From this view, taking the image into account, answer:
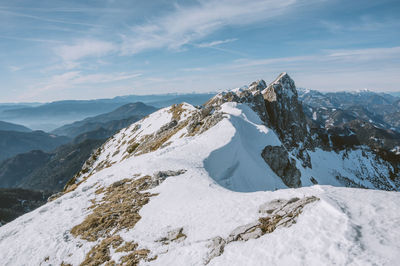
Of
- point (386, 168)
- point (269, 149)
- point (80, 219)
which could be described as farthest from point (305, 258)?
point (386, 168)

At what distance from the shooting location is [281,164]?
128 feet

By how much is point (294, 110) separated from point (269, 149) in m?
76.2

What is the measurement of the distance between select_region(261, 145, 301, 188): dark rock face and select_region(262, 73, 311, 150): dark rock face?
4860 cm

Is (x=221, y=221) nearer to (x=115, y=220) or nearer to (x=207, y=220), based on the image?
(x=207, y=220)

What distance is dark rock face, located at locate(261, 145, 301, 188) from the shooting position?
3762cm

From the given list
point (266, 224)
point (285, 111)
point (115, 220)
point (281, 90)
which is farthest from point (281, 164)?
point (281, 90)

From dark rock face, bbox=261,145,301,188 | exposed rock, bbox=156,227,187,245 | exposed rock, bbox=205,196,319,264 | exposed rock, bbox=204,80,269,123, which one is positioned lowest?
dark rock face, bbox=261,145,301,188

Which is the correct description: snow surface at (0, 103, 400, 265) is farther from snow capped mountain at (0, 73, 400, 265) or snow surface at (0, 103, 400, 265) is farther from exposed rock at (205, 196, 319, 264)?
exposed rock at (205, 196, 319, 264)

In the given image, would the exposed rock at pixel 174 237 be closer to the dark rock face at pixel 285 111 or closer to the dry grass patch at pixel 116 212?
the dry grass patch at pixel 116 212

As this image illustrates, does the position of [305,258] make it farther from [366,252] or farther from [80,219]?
[80,219]

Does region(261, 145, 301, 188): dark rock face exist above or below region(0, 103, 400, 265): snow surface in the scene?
below

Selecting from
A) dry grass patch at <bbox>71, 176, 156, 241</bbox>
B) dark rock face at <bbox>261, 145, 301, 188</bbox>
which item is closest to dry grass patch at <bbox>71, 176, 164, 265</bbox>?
dry grass patch at <bbox>71, 176, 156, 241</bbox>

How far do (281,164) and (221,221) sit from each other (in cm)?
2897

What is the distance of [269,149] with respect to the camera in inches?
1516
